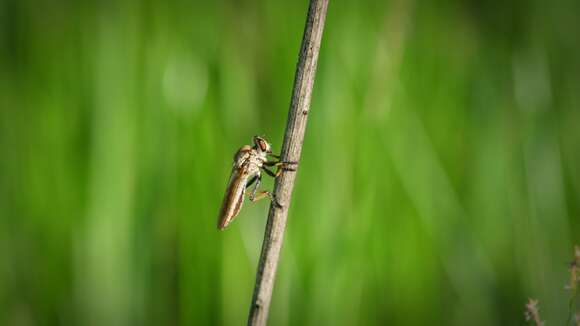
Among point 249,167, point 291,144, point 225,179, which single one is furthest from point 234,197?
point 291,144

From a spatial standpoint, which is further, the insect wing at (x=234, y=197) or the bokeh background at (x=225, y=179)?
the bokeh background at (x=225, y=179)

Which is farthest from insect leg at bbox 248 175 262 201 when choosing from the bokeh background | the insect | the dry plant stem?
the dry plant stem

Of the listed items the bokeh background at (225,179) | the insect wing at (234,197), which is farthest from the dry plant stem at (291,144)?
the bokeh background at (225,179)

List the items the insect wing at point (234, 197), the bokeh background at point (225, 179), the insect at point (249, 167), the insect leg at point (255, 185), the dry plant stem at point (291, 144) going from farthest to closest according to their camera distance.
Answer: the bokeh background at point (225, 179) < the insect leg at point (255, 185) < the insect at point (249, 167) < the insect wing at point (234, 197) < the dry plant stem at point (291, 144)

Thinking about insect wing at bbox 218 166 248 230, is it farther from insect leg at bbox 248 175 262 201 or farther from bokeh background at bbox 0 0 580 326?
bokeh background at bbox 0 0 580 326

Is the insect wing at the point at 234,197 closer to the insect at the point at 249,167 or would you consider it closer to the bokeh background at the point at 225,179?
the insect at the point at 249,167

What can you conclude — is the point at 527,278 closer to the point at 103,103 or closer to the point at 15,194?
the point at 103,103
